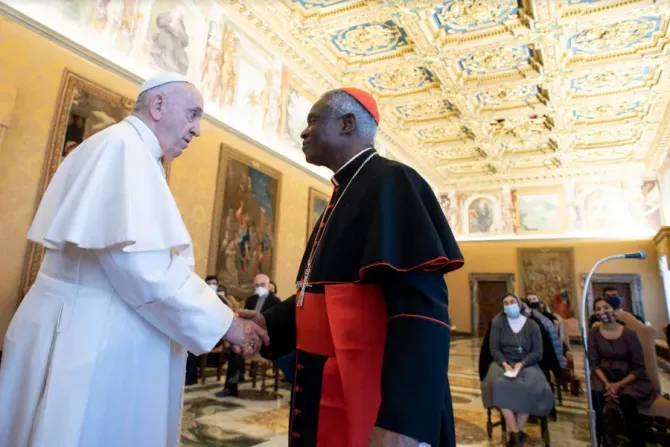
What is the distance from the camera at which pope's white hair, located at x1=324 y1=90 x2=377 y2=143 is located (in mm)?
1807

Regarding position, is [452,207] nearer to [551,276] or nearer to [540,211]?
[540,211]

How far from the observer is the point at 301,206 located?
11422mm

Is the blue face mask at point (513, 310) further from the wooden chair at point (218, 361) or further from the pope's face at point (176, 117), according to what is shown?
the wooden chair at point (218, 361)

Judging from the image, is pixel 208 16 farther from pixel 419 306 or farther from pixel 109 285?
pixel 419 306

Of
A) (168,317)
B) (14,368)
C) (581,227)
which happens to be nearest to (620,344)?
(168,317)

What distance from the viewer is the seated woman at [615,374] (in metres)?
4.44

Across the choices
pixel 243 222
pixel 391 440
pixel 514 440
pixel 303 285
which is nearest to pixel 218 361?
pixel 243 222

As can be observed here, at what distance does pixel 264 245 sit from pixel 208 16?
16.5 feet

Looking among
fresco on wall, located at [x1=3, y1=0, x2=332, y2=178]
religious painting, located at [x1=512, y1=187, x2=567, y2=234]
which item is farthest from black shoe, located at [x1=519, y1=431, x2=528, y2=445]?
religious painting, located at [x1=512, y1=187, x2=567, y2=234]

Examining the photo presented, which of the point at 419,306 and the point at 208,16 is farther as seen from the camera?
the point at 208,16

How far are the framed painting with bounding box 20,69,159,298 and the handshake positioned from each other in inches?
193

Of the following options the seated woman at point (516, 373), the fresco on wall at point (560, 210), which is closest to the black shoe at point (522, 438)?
the seated woman at point (516, 373)

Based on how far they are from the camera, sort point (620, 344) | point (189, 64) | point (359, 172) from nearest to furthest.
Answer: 1. point (359, 172)
2. point (620, 344)
3. point (189, 64)

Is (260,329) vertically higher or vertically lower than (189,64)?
lower
